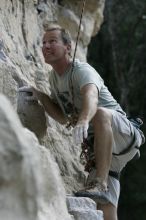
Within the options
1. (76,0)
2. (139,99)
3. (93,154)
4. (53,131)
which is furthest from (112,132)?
(139,99)

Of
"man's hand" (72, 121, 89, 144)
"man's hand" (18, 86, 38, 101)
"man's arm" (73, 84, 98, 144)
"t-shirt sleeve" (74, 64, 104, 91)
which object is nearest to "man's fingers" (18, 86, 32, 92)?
"man's hand" (18, 86, 38, 101)

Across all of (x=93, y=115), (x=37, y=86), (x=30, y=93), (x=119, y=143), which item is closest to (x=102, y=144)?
(x=93, y=115)

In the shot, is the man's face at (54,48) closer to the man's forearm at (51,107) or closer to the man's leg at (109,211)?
the man's forearm at (51,107)

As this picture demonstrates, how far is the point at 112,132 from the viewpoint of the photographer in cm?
410

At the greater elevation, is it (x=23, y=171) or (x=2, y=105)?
(x=2, y=105)

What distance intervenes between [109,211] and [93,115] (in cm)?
66

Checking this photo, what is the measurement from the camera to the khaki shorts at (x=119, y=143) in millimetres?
4191

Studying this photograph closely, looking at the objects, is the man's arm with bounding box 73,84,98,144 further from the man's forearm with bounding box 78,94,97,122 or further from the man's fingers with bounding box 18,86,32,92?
the man's fingers with bounding box 18,86,32,92

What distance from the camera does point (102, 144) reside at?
157 inches

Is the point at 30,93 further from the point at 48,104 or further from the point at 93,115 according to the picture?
the point at 93,115

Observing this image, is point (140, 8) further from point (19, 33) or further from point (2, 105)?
point (2, 105)

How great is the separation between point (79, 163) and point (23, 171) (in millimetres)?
3524

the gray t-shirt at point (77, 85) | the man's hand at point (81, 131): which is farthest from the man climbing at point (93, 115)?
the man's hand at point (81, 131)

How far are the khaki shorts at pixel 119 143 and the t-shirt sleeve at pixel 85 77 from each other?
219 mm
